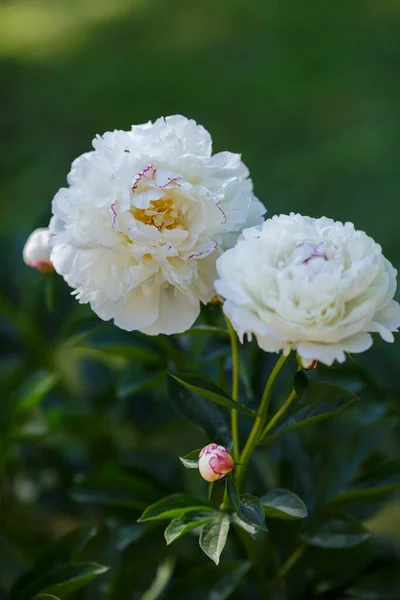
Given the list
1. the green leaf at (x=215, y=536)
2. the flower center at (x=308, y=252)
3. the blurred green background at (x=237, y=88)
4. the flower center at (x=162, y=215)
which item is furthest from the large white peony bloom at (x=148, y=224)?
the blurred green background at (x=237, y=88)

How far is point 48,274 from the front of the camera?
3.97 feet

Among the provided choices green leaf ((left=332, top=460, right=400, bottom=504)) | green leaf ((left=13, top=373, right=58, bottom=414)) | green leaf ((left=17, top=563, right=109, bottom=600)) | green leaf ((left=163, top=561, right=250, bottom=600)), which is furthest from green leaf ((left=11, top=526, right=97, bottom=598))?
green leaf ((left=332, top=460, right=400, bottom=504))

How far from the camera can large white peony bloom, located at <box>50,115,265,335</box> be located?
0.93 meters

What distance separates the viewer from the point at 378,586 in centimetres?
130

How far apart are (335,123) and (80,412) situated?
95.2 inches

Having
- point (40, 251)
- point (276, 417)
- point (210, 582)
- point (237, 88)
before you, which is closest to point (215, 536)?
point (276, 417)

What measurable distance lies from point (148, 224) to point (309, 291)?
23 cm

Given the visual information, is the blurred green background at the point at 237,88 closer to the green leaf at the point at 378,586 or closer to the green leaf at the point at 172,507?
the green leaf at the point at 378,586

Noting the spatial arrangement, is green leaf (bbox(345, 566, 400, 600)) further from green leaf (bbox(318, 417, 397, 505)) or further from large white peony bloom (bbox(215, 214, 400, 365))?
large white peony bloom (bbox(215, 214, 400, 365))

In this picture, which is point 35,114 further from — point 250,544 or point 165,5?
point 250,544

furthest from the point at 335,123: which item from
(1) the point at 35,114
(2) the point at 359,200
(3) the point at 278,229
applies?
(3) the point at 278,229

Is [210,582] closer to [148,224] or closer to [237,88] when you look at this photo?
[148,224]

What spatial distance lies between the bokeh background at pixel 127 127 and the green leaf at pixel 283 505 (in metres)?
0.29

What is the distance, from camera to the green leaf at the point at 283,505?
0.96 m
